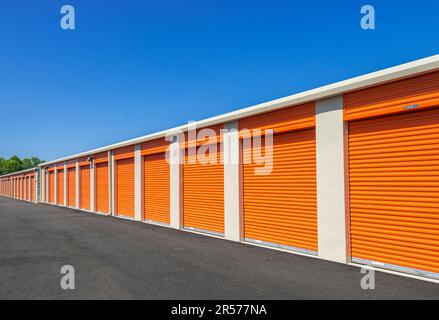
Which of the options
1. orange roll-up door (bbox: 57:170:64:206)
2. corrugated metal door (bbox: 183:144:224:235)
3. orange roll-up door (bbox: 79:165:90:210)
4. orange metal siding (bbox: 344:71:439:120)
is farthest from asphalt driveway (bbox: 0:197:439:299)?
orange roll-up door (bbox: 57:170:64:206)

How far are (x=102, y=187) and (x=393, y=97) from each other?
1842 centimetres

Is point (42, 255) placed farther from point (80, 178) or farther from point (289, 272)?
point (80, 178)

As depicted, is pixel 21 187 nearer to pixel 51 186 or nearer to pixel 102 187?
pixel 51 186

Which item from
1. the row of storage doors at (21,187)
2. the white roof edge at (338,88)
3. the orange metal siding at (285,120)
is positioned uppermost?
the white roof edge at (338,88)

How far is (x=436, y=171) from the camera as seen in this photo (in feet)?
21.2

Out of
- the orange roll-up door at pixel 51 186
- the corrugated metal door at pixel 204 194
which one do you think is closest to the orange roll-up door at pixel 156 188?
the corrugated metal door at pixel 204 194

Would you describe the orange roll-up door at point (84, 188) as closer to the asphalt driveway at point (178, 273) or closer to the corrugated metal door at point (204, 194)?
the corrugated metal door at point (204, 194)

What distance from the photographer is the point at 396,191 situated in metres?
7.04

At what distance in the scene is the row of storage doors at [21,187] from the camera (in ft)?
137

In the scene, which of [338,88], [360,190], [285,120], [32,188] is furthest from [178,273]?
[32,188]

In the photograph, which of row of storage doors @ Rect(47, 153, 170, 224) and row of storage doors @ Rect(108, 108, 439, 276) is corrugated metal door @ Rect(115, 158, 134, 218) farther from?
row of storage doors @ Rect(108, 108, 439, 276)

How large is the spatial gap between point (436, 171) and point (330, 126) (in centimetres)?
245

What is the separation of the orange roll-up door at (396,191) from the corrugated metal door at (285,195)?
1.21m
